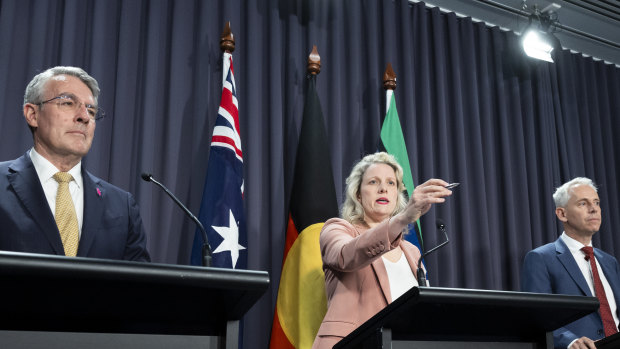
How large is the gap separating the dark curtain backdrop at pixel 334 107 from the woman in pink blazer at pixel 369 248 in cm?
88

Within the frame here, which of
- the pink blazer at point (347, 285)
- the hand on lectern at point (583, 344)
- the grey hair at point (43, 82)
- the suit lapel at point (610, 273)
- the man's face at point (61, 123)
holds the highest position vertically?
the grey hair at point (43, 82)

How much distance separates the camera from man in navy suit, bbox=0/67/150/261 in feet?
6.37

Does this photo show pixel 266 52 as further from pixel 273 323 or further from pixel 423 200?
pixel 423 200

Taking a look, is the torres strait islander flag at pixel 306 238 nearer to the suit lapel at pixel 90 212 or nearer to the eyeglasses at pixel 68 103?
the suit lapel at pixel 90 212

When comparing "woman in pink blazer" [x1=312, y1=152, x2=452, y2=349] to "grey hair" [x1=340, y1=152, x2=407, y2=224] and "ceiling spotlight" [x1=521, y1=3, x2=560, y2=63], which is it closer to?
"grey hair" [x1=340, y1=152, x2=407, y2=224]

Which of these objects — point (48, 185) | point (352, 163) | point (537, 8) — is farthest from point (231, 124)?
point (537, 8)

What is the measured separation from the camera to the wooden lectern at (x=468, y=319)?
4.75 ft

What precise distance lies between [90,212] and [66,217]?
0.26 ft

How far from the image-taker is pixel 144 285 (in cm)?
111

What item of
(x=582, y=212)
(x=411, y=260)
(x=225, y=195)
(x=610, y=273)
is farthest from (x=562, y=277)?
(x=225, y=195)

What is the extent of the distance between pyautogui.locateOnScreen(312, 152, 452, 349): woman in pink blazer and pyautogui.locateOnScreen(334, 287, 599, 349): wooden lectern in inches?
11.9

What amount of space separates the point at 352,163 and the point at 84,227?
7.33 feet

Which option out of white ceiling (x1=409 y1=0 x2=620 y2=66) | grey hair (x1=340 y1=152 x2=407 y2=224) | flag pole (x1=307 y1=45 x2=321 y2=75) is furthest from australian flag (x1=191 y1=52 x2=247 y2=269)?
white ceiling (x1=409 y1=0 x2=620 y2=66)

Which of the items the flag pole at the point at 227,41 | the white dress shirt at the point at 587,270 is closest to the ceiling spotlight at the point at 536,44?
the white dress shirt at the point at 587,270
